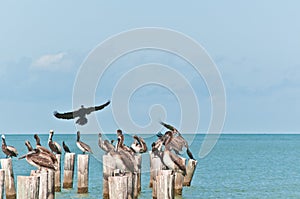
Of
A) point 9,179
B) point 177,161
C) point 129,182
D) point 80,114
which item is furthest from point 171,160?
point 80,114

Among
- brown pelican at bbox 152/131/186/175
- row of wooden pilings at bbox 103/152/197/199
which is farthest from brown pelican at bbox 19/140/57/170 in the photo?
brown pelican at bbox 152/131/186/175

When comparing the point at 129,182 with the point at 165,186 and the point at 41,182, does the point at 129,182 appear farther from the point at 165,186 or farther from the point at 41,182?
the point at 41,182

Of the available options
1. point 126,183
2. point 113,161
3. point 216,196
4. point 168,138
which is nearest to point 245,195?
point 216,196

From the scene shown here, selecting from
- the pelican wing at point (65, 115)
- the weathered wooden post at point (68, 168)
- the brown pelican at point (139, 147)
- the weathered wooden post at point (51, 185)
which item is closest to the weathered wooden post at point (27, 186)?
the weathered wooden post at point (51, 185)

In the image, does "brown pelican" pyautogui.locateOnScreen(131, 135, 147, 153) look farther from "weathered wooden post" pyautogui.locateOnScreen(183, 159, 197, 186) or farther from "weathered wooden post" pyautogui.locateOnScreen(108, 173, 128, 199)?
"weathered wooden post" pyautogui.locateOnScreen(108, 173, 128, 199)

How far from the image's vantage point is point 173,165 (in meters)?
19.9

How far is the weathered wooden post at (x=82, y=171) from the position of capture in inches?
839

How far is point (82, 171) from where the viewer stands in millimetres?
21531

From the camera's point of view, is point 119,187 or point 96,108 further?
point 96,108

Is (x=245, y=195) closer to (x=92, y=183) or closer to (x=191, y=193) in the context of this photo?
(x=191, y=193)

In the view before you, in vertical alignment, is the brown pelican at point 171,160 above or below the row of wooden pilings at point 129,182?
above

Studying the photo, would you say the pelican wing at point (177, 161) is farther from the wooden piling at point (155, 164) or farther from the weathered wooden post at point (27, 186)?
the weathered wooden post at point (27, 186)

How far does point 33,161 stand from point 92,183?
52.0ft

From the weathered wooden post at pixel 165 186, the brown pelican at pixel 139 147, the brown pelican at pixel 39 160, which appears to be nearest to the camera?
the weathered wooden post at pixel 165 186
